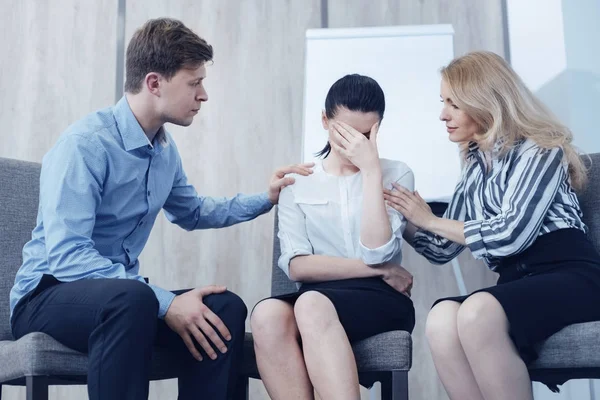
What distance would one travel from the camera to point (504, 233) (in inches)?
68.6

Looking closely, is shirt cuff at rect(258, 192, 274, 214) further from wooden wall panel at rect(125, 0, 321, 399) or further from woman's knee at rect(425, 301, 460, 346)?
wooden wall panel at rect(125, 0, 321, 399)

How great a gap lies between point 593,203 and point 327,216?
0.69 meters

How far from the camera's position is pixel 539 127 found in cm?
189

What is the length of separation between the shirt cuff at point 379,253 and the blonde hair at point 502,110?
1.22 feet

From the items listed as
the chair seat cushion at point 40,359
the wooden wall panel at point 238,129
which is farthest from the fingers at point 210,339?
the wooden wall panel at point 238,129

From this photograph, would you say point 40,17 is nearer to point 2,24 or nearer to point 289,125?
point 2,24

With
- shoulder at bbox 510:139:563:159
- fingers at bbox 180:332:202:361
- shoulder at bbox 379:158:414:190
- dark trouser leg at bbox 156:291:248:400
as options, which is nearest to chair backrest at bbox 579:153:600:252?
shoulder at bbox 510:139:563:159

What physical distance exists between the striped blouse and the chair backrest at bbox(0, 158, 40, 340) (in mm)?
1165

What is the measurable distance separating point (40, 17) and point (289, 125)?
1086mm

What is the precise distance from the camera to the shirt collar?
187cm

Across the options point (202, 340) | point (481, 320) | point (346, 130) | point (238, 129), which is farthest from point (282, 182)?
point (238, 129)

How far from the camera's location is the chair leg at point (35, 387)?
5.24 ft

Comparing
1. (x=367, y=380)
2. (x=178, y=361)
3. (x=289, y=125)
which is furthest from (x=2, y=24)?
(x=367, y=380)

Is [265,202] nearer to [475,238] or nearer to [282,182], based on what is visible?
[282,182]
